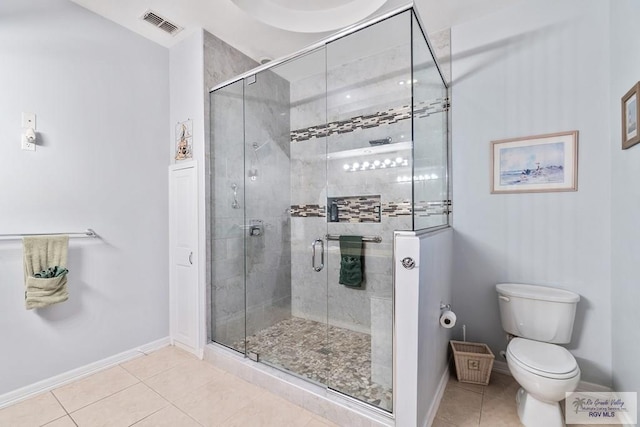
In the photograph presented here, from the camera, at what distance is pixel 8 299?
72.0 inches

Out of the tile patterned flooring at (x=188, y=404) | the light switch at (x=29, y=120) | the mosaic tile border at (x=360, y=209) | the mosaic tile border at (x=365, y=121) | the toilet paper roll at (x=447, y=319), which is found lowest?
the tile patterned flooring at (x=188, y=404)

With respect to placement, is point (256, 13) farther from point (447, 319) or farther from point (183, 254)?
point (447, 319)

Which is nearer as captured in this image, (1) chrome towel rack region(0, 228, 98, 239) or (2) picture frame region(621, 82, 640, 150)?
(2) picture frame region(621, 82, 640, 150)

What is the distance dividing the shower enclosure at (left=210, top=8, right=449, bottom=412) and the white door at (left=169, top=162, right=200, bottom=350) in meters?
0.17

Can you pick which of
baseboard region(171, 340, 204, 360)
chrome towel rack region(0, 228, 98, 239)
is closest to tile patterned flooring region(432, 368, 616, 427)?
baseboard region(171, 340, 204, 360)

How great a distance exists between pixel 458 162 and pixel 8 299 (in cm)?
346

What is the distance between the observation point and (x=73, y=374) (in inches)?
81.8

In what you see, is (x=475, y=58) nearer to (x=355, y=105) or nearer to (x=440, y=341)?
(x=355, y=105)

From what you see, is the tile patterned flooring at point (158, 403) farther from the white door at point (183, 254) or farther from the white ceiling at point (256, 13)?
the white ceiling at point (256, 13)

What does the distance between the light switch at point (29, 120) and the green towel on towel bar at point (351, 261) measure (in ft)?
8.23

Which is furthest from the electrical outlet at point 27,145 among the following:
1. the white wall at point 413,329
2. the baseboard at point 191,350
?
the white wall at point 413,329

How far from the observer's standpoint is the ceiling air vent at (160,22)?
7.38ft

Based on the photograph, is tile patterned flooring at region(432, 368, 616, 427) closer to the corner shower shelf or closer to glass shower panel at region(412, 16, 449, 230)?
glass shower panel at region(412, 16, 449, 230)

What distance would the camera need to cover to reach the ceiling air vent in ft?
7.38
